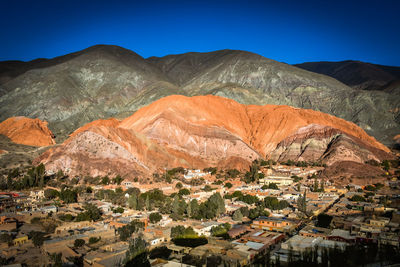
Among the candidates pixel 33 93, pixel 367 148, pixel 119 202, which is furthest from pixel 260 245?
pixel 33 93

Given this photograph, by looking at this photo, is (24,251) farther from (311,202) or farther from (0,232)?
(311,202)

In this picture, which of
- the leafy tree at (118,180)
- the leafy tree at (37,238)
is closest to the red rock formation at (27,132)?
the leafy tree at (118,180)

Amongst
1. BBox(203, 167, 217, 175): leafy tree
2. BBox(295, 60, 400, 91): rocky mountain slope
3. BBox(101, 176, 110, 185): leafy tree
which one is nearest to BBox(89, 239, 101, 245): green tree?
BBox(101, 176, 110, 185): leafy tree

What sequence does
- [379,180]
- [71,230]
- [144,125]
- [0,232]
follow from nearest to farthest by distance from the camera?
[0,232]
[71,230]
[379,180]
[144,125]

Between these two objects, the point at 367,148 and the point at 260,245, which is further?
the point at 367,148

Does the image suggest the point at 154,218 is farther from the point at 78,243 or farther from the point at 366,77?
the point at 366,77

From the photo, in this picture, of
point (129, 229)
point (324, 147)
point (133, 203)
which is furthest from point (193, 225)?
point (324, 147)
